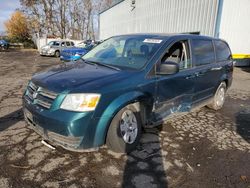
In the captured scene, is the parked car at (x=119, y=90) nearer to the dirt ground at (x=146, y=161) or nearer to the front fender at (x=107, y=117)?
the front fender at (x=107, y=117)

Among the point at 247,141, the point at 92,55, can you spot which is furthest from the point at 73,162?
the point at 247,141

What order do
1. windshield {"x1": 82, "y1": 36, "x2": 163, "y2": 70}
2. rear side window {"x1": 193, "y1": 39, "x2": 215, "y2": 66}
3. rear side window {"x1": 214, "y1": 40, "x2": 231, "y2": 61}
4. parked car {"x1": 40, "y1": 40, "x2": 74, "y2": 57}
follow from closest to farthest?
windshield {"x1": 82, "y1": 36, "x2": 163, "y2": 70} < rear side window {"x1": 193, "y1": 39, "x2": 215, "y2": 66} < rear side window {"x1": 214, "y1": 40, "x2": 231, "y2": 61} < parked car {"x1": 40, "y1": 40, "x2": 74, "y2": 57}

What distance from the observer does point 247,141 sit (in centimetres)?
404

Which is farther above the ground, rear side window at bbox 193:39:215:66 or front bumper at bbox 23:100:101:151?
rear side window at bbox 193:39:215:66

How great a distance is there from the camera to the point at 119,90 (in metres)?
2.96

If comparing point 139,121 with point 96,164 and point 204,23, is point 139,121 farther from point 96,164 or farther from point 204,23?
point 204,23

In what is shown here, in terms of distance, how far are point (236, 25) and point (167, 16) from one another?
5226mm

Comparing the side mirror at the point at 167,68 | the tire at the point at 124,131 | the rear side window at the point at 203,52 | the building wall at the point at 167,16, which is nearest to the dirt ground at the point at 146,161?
the tire at the point at 124,131

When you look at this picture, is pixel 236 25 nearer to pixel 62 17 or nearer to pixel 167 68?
pixel 167 68

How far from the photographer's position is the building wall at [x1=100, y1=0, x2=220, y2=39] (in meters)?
13.3

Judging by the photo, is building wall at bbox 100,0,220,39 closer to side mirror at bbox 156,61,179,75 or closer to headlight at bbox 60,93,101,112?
side mirror at bbox 156,61,179,75

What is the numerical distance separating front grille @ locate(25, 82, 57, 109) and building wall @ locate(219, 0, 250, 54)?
12240 mm

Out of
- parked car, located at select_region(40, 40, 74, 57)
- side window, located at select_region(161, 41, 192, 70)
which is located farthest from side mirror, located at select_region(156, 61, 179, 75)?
parked car, located at select_region(40, 40, 74, 57)

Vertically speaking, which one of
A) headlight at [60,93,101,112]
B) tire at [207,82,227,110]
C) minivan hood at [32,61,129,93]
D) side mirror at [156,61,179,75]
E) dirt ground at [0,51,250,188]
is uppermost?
side mirror at [156,61,179,75]
